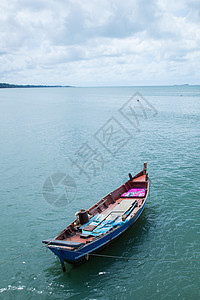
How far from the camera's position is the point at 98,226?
56.4 ft

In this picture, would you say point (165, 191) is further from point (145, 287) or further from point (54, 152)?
point (54, 152)

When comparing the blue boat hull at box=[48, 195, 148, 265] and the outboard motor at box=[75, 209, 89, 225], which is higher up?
the outboard motor at box=[75, 209, 89, 225]

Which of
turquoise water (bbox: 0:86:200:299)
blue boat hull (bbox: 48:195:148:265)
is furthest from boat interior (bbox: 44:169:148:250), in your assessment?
turquoise water (bbox: 0:86:200:299)

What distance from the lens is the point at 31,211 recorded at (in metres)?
22.0

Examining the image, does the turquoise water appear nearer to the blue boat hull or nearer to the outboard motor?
the blue boat hull

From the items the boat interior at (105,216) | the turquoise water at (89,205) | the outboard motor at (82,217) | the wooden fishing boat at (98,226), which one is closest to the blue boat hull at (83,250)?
the wooden fishing boat at (98,226)

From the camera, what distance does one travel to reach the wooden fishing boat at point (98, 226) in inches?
577

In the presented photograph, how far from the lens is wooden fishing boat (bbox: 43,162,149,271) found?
48.1 feet

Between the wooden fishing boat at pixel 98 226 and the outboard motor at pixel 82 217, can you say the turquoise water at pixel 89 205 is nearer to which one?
the wooden fishing boat at pixel 98 226

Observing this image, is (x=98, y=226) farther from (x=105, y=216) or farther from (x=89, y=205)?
(x=89, y=205)

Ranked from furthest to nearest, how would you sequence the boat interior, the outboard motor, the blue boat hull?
the outboard motor, the boat interior, the blue boat hull

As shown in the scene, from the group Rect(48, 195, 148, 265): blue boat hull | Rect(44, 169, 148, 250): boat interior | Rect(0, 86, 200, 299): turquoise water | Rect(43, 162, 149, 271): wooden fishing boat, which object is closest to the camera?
Rect(0, 86, 200, 299): turquoise water

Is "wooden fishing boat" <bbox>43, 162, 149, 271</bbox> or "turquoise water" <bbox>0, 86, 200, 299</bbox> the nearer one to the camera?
"turquoise water" <bbox>0, 86, 200, 299</bbox>

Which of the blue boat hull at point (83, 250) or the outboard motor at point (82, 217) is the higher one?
the outboard motor at point (82, 217)
